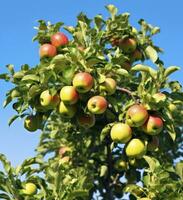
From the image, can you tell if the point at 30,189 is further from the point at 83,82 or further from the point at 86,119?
the point at 83,82

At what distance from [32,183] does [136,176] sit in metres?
1.55

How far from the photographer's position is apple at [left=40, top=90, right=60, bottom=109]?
5.08 m

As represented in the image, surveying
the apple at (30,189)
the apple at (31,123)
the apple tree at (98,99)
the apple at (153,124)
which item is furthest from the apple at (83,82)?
the apple at (30,189)

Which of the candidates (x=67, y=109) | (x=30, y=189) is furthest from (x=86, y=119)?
(x=30, y=189)

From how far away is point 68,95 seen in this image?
16.2 feet

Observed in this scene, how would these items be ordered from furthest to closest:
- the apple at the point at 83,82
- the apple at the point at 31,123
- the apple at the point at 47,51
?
the apple at the point at 47,51, the apple at the point at 31,123, the apple at the point at 83,82

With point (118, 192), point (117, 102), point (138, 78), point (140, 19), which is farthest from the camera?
point (118, 192)

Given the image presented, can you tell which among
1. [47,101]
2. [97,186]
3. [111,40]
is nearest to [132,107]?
[47,101]

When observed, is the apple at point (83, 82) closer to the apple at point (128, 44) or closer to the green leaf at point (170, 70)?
the green leaf at point (170, 70)

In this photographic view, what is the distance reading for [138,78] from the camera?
20.0 feet

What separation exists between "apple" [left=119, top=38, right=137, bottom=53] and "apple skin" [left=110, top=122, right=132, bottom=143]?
1.36 metres

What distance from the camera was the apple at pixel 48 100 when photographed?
5.08m

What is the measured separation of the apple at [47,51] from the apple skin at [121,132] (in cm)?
128

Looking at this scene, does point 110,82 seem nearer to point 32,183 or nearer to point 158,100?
point 158,100
